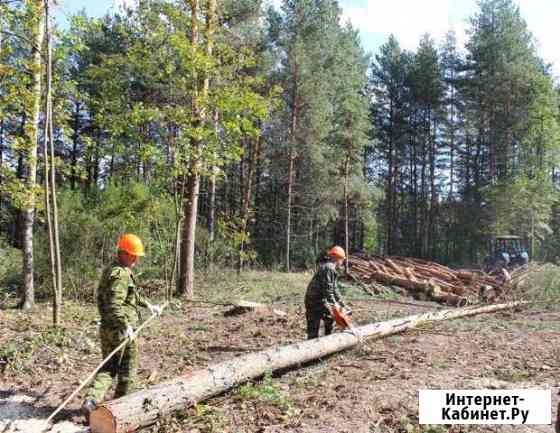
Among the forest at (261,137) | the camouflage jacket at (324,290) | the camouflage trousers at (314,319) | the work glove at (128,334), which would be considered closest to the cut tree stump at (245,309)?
the forest at (261,137)

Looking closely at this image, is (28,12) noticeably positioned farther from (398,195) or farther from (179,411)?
(398,195)

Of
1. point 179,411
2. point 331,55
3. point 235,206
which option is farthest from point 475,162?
point 179,411

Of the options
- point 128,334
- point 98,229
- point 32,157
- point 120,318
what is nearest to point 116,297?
point 120,318

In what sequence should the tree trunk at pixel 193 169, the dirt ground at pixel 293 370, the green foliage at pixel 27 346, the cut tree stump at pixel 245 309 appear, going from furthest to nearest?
1. the tree trunk at pixel 193 169
2. the cut tree stump at pixel 245 309
3. the green foliage at pixel 27 346
4. the dirt ground at pixel 293 370

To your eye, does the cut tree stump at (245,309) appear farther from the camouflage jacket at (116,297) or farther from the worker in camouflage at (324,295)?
the camouflage jacket at (116,297)

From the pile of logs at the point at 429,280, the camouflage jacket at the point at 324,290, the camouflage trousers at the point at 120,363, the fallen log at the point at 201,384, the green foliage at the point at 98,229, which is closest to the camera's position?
the fallen log at the point at 201,384

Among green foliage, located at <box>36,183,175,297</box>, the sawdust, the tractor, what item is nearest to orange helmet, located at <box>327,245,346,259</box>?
the sawdust

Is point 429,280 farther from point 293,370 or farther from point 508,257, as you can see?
point 293,370

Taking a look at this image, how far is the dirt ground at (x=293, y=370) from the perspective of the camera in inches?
189

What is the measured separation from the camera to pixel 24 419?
5000 mm

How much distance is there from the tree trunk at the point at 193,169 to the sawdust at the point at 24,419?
6970 mm

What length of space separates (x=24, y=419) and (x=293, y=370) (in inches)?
135

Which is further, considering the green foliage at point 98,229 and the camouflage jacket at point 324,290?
the green foliage at point 98,229

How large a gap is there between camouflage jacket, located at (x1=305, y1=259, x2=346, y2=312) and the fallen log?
53cm
